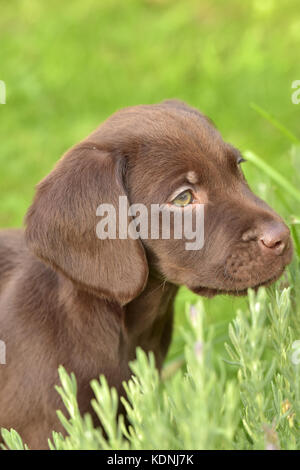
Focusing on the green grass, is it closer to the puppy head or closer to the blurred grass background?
the blurred grass background

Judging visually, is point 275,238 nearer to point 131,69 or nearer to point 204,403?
point 204,403

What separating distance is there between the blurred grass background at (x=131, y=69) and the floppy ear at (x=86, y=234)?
2.81 m

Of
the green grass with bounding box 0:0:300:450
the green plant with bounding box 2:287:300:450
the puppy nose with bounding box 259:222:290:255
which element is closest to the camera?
the green plant with bounding box 2:287:300:450

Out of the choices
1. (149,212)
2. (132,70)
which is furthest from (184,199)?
(132,70)

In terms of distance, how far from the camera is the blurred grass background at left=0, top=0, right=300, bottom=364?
5965 millimetres

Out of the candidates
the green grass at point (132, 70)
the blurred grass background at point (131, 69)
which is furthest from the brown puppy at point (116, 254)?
the blurred grass background at point (131, 69)

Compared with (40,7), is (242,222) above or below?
below

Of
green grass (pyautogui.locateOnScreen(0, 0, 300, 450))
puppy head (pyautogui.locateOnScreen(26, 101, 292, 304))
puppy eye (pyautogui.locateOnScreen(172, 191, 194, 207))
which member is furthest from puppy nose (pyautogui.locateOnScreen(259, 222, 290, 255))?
green grass (pyautogui.locateOnScreen(0, 0, 300, 450))

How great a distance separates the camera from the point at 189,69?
22.1ft

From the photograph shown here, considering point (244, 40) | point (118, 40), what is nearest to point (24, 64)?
point (118, 40)

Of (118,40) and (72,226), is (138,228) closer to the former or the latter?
(72,226)

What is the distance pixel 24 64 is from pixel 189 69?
158cm

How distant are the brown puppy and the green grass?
250 centimetres
